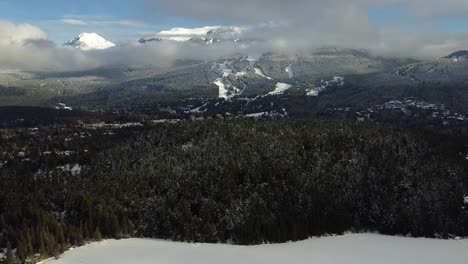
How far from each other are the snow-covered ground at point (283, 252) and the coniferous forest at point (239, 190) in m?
3.15

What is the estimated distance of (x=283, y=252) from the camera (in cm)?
8619

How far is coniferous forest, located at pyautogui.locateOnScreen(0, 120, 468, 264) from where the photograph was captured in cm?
9044

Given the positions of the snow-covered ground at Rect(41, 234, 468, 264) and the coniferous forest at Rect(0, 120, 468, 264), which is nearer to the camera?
the snow-covered ground at Rect(41, 234, 468, 264)

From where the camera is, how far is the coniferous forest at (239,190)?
9044 centimetres

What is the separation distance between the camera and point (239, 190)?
344ft

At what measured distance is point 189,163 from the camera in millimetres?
118500

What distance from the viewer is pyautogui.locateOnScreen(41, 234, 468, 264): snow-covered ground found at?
77812 millimetres

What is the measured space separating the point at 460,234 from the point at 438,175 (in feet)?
65.1

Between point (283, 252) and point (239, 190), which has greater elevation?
point (239, 190)

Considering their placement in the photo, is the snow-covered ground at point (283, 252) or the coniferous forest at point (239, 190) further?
the coniferous forest at point (239, 190)

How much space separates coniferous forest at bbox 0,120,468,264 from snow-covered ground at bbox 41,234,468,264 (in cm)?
315

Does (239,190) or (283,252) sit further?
(239,190)

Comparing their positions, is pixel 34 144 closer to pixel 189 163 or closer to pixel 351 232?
pixel 189 163

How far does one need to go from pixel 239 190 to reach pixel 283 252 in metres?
21.2
